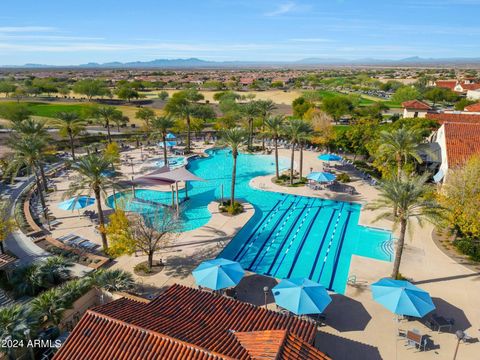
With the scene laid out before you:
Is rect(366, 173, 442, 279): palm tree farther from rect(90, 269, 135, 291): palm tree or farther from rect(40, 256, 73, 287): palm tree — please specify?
rect(40, 256, 73, 287): palm tree

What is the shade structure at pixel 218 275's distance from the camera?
17.2m

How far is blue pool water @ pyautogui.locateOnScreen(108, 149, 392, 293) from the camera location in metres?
21.7

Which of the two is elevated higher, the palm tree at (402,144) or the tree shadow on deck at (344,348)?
the palm tree at (402,144)

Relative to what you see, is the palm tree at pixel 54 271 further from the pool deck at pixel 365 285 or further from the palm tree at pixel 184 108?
the palm tree at pixel 184 108

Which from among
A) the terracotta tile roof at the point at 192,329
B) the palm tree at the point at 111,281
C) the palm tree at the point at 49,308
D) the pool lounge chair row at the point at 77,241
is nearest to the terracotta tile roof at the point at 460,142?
the terracotta tile roof at the point at 192,329

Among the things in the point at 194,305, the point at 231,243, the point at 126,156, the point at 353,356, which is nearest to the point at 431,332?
the point at 353,356

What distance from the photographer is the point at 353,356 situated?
46.5ft

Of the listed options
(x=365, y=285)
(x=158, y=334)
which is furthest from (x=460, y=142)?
(x=158, y=334)

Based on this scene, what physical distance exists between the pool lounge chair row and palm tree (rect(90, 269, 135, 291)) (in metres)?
6.27

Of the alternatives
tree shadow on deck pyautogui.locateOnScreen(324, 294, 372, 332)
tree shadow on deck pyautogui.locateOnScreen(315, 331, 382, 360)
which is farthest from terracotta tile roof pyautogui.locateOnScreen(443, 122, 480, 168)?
tree shadow on deck pyautogui.locateOnScreen(315, 331, 382, 360)

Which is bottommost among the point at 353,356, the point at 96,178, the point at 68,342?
the point at 353,356

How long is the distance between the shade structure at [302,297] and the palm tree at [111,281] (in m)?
7.60

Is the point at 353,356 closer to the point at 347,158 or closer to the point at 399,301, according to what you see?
the point at 399,301

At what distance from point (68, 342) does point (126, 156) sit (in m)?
35.8
